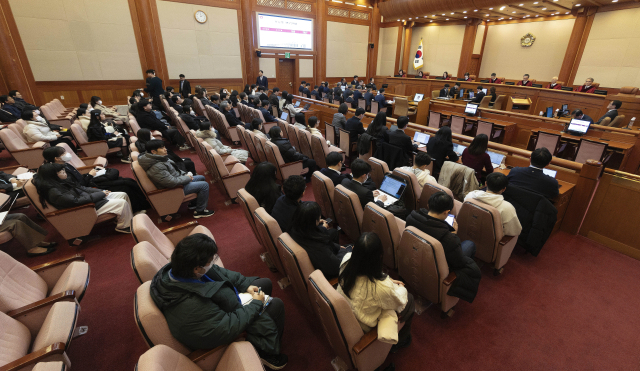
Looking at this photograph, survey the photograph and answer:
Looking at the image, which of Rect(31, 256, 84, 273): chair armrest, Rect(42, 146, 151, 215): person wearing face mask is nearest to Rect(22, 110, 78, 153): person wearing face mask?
Rect(42, 146, 151, 215): person wearing face mask

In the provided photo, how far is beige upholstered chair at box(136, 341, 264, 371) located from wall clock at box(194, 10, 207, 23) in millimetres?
11331

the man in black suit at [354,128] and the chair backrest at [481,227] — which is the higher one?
the man in black suit at [354,128]

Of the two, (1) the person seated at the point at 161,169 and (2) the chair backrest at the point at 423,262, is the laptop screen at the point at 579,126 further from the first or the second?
(1) the person seated at the point at 161,169

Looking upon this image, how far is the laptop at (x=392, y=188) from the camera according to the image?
2.96m

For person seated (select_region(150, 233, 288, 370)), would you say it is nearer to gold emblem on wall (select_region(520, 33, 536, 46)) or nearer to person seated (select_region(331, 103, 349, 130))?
person seated (select_region(331, 103, 349, 130))

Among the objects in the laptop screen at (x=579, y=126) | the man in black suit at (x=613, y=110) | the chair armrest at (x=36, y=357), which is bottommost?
the chair armrest at (x=36, y=357)

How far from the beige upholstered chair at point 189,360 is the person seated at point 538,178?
2967 mm

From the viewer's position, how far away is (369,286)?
1.52 meters

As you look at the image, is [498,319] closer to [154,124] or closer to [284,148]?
[284,148]

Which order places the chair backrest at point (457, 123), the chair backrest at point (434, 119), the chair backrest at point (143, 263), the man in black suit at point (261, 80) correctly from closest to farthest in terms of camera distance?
the chair backrest at point (143, 263)
the chair backrest at point (457, 123)
the chair backrest at point (434, 119)
the man in black suit at point (261, 80)

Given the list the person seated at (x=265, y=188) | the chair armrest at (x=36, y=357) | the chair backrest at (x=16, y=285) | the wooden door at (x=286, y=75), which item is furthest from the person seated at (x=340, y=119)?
the wooden door at (x=286, y=75)

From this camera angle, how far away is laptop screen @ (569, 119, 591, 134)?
5.30m

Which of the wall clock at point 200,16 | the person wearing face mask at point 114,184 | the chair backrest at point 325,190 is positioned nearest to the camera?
the chair backrest at point 325,190

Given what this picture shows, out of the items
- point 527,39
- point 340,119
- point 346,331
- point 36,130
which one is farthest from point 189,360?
point 527,39
